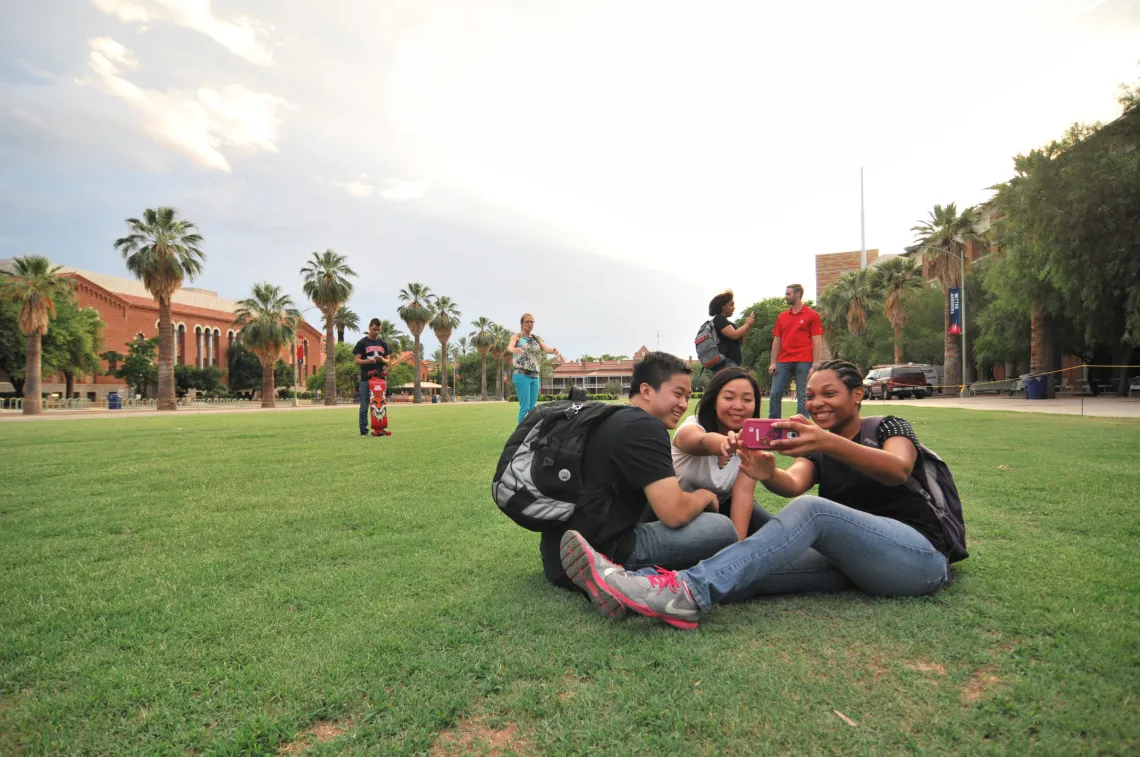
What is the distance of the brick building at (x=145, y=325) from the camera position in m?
59.7

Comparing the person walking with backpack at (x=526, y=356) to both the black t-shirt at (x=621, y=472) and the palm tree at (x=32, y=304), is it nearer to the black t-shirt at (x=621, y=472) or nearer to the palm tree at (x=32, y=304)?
the black t-shirt at (x=621, y=472)

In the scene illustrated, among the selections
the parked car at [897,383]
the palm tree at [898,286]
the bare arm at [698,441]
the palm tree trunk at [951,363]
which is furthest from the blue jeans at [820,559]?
the palm tree at [898,286]

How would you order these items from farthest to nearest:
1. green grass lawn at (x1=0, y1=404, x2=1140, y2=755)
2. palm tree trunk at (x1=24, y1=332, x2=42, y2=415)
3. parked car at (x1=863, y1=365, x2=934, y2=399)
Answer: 1. palm tree trunk at (x1=24, y1=332, x2=42, y2=415)
2. parked car at (x1=863, y1=365, x2=934, y2=399)
3. green grass lawn at (x1=0, y1=404, x2=1140, y2=755)

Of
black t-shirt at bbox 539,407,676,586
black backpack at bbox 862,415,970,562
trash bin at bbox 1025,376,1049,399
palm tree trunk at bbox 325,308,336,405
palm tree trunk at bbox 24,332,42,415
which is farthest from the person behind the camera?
palm tree trunk at bbox 325,308,336,405

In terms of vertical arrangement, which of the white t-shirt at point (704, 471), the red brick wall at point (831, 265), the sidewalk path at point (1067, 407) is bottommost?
the sidewalk path at point (1067, 407)

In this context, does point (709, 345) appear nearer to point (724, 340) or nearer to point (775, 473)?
point (724, 340)

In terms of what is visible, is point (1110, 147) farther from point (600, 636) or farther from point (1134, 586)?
point (600, 636)

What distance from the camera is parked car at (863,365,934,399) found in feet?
100

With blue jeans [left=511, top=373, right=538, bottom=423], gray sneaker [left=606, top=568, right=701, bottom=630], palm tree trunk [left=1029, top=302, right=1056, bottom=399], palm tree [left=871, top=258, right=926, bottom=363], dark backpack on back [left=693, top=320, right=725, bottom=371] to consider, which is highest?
palm tree [left=871, top=258, right=926, bottom=363]

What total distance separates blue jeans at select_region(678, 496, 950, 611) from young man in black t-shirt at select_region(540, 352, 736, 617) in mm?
279

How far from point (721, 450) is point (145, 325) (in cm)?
7927

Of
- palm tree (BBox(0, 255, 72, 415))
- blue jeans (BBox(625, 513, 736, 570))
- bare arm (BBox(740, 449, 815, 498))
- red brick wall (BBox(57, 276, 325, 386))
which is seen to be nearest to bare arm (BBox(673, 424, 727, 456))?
bare arm (BBox(740, 449, 815, 498))

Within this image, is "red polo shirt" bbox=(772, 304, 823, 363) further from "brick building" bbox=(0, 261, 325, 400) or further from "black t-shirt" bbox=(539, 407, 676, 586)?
"brick building" bbox=(0, 261, 325, 400)

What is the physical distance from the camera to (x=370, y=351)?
37.6 feet
